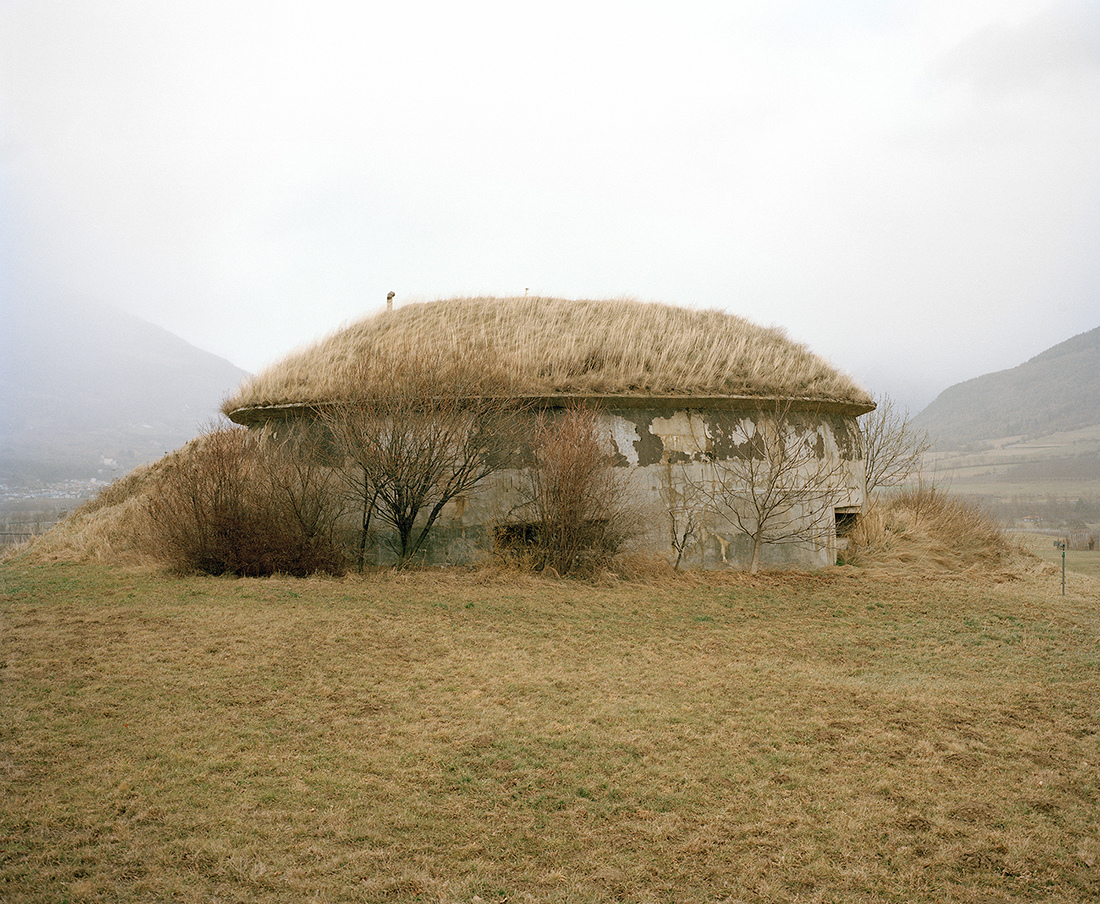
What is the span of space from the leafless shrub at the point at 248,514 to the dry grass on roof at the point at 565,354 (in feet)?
4.24

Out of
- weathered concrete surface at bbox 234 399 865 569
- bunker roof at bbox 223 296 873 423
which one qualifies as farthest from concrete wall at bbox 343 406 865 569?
bunker roof at bbox 223 296 873 423

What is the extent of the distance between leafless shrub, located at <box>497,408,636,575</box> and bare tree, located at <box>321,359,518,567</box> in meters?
0.70

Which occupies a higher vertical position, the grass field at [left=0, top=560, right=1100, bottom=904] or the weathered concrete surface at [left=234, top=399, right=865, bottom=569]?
the weathered concrete surface at [left=234, top=399, right=865, bottom=569]

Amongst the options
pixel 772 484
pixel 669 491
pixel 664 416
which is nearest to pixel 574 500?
pixel 669 491

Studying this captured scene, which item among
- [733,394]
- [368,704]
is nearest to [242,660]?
[368,704]

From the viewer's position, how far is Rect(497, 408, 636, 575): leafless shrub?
32.1ft

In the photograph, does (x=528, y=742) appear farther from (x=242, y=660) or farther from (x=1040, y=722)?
(x=1040, y=722)

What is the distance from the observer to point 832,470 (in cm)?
1191

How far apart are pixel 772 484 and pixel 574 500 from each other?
2914mm

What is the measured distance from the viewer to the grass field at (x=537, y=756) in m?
3.32

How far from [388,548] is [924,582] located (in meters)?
7.66

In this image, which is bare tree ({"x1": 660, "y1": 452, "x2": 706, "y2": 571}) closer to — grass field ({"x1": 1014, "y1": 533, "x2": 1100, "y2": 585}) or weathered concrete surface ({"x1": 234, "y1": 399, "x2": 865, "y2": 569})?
weathered concrete surface ({"x1": 234, "y1": 399, "x2": 865, "y2": 569})

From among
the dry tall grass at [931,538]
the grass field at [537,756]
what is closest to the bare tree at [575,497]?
the grass field at [537,756]

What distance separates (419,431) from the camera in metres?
9.79
